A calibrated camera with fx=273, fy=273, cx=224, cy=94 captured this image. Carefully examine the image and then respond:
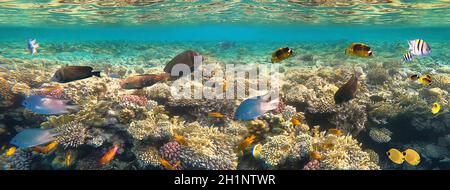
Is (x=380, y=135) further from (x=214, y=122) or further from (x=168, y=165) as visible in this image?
(x=168, y=165)

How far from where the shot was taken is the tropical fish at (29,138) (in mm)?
4516

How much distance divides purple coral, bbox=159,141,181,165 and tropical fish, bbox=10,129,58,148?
2029 millimetres

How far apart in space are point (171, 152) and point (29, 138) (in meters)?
2.40

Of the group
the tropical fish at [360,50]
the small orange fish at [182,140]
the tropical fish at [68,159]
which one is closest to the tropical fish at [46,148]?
the tropical fish at [68,159]

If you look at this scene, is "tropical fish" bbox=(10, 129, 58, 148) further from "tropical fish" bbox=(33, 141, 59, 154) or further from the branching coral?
the branching coral

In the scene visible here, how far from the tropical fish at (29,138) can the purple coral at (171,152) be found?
2.03 m

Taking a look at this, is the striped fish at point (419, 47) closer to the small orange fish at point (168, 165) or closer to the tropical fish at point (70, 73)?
the small orange fish at point (168, 165)

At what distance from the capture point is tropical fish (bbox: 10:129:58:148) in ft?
14.8

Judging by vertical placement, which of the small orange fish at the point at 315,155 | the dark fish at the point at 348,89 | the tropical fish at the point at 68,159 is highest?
the dark fish at the point at 348,89

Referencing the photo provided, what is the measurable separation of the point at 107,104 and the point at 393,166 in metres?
7.71

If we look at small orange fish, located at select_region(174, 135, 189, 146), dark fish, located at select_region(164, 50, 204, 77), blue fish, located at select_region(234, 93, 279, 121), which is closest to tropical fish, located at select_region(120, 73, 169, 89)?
dark fish, located at select_region(164, 50, 204, 77)

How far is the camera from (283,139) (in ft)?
18.0
